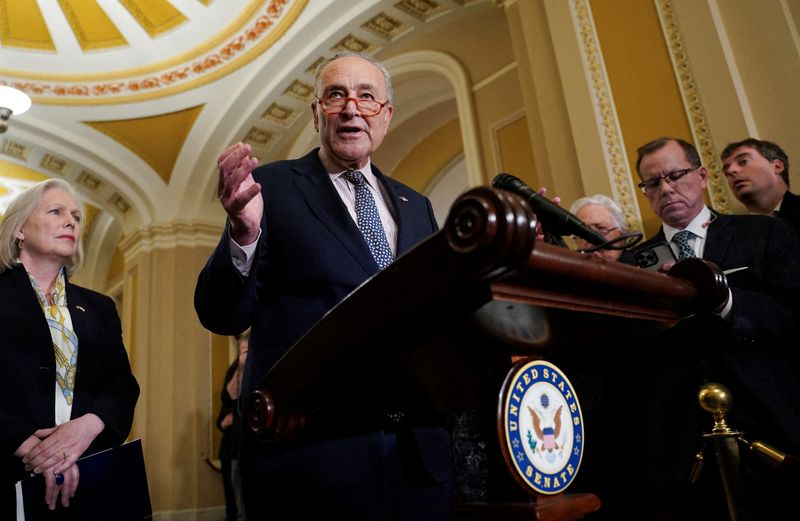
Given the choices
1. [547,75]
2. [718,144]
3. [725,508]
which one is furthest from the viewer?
[547,75]

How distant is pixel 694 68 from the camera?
3.08 meters

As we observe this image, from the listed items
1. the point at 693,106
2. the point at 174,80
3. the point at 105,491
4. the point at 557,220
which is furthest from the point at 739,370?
the point at 174,80

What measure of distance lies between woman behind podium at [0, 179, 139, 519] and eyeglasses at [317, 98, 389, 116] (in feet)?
3.70

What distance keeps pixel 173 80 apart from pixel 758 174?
6471 millimetres

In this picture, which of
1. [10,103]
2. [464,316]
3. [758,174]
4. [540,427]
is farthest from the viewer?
[10,103]

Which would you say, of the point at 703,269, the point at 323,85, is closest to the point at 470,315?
the point at 703,269

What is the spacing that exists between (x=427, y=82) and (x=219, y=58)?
232 centimetres

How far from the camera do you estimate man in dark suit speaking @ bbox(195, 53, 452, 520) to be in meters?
0.74

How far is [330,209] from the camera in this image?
973 mm

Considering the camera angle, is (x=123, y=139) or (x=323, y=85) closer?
(x=323, y=85)

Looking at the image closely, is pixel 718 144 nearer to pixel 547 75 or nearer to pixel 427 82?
pixel 547 75

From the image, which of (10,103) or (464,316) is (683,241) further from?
(10,103)

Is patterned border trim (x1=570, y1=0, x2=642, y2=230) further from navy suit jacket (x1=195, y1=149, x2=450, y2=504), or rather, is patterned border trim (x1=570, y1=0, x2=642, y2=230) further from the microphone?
navy suit jacket (x1=195, y1=149, x2=450, y2=504)

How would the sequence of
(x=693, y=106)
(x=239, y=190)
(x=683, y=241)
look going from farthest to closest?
(x=693, y=106) < (x=683, y=241) < (x=239, y=190)
